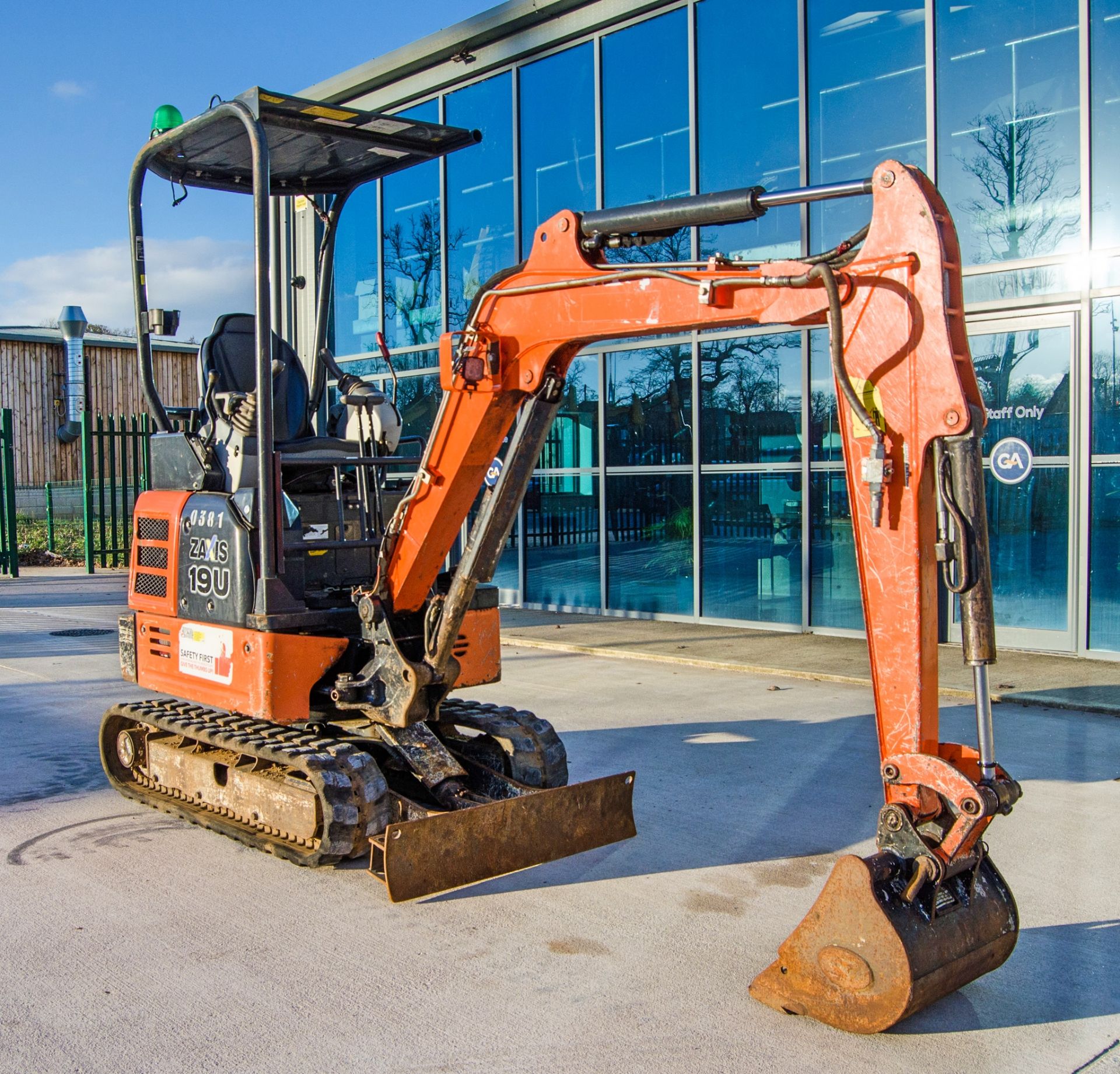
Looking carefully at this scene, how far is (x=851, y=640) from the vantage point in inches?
476

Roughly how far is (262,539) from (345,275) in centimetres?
1331

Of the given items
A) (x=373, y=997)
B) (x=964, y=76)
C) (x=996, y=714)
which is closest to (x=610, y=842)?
(x=373, y=997)

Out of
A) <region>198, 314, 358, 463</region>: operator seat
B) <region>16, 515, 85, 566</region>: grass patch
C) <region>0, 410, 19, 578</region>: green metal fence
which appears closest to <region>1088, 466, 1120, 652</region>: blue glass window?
<region>198, 314, 358, 463</region>: operator seat

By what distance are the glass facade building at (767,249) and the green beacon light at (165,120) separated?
7.66 m

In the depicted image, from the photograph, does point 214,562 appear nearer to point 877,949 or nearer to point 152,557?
point 152,557

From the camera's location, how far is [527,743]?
6.18 meters

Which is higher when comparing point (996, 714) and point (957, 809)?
point (957, 809)

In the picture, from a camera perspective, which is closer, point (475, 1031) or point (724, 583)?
→ point (475, 1031)

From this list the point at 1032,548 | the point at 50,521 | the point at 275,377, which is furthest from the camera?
the point at 50,521

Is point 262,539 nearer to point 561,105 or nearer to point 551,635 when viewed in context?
point 551,635

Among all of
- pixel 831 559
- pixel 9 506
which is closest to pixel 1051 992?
pixel 831 559

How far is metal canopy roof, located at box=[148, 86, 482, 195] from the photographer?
617 centimetres

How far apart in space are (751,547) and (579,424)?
9.93 ft

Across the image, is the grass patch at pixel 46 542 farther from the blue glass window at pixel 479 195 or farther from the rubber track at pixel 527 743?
the rubber track at pixel 527 743
